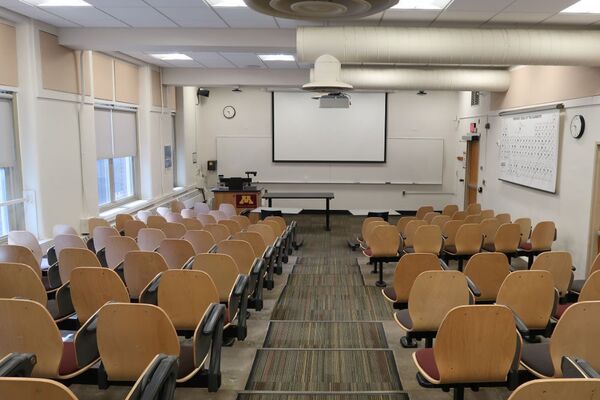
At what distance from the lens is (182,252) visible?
4520 mm

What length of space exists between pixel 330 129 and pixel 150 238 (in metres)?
7.96

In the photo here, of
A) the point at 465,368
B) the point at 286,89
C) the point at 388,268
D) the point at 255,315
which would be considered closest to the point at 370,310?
the point at 255,315

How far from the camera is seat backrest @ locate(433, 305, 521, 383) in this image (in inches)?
94.6

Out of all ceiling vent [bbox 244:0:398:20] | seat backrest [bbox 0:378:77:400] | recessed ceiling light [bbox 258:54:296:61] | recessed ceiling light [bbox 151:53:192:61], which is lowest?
seat backrest [bbox 0:378:77:400]

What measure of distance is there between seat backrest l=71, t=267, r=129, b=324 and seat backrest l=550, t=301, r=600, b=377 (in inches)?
105

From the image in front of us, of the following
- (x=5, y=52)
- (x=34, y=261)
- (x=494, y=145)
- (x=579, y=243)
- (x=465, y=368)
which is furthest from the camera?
(x=494, y=145)

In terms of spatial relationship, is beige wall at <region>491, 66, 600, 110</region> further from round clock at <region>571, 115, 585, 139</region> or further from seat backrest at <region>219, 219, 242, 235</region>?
seat backrest at <region>219, 219, 242, 235</region>

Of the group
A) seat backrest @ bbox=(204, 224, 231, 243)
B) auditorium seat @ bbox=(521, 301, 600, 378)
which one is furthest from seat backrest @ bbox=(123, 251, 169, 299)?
auditorium seat @ bbox=(521, 301, 600, 378)

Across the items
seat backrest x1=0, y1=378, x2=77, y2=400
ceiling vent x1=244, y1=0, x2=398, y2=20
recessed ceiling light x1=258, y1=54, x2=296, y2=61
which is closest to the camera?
seat backrest x1=0, y1=378, x2=77, y2=400

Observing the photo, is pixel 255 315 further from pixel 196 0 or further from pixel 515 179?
pixel 515 179

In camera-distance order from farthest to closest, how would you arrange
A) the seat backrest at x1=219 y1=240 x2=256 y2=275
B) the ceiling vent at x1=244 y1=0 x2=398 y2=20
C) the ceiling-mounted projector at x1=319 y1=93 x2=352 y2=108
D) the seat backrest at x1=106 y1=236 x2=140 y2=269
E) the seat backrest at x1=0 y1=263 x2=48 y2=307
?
the ceiling-mounted projector at x1=319 y1=93 x2=352 y2=108
the seat backrest at x1=106 y1=236 x2=140 y2=269
the seat backrest at x1=219 y1=240 x2=256 y2=275
the seat backrest at x1=0 y1=263 x2=48 y2=307
the ceiling vent at x1=244 y1=0 x2=398 y2=20

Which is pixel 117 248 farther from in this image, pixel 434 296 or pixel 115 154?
pixel 115 154

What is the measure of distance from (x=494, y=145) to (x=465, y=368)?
7384 millimetres

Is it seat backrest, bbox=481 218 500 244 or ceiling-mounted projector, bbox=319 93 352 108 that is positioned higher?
ceiling-mounted projector, bbox=319 93 352 108
